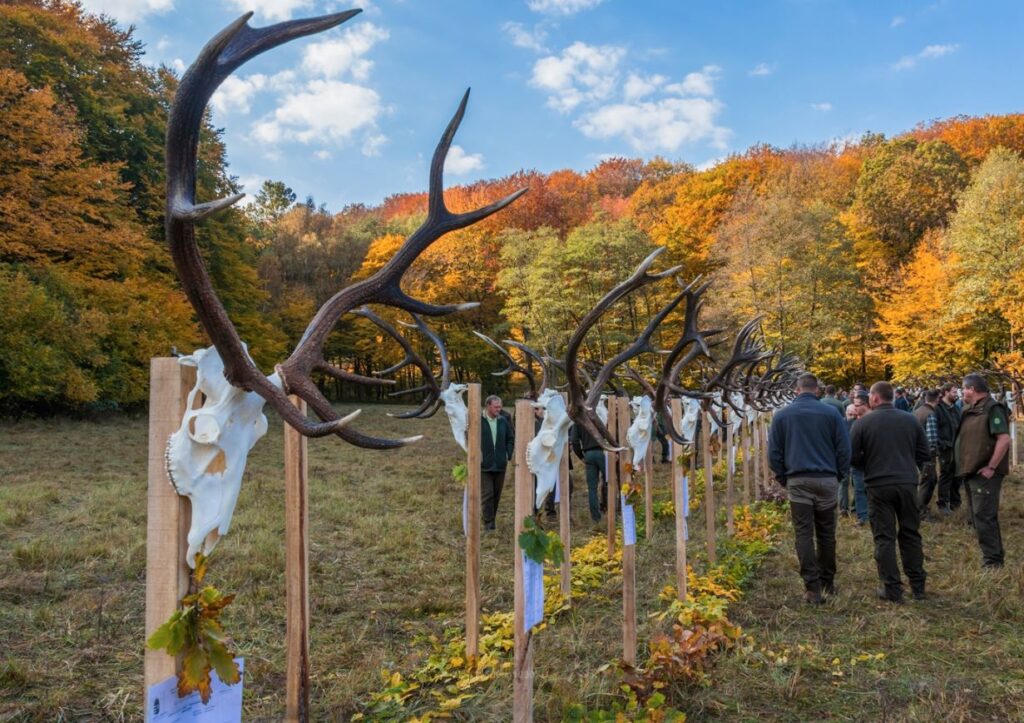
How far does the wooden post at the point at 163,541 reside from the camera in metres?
1.83

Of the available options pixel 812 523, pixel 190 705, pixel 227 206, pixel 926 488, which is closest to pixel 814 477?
pixel 812 523

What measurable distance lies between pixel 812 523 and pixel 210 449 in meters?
5.80

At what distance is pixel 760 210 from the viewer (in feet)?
114

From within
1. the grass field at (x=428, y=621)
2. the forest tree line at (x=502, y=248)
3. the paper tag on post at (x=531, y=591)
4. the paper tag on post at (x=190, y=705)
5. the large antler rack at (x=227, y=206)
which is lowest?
the grass field at (x=428, y=621)

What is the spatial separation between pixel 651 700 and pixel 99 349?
19413 mm

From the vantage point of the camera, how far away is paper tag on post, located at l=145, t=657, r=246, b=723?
177 cm

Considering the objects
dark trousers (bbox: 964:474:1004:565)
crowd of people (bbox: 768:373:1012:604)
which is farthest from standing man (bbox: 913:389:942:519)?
crowd of people (bbox: 768:373:1012:604)

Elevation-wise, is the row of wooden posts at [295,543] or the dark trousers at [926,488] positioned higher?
the row of wooden posts at [295,543]

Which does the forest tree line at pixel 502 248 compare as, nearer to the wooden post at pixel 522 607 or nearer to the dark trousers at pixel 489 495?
the dark trousers at pixel 489 495

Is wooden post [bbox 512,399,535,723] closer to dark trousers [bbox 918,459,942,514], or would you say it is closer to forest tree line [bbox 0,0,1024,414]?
dark trousers [bbox 918,459,942,514]

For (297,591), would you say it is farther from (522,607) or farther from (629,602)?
(629,602)

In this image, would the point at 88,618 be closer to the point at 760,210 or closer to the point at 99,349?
the point at 99,349

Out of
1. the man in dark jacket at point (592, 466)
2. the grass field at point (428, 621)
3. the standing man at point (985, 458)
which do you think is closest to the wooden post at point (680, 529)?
the grass field at point (428, 621)

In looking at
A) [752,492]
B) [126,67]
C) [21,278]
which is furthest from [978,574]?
[126,67]
